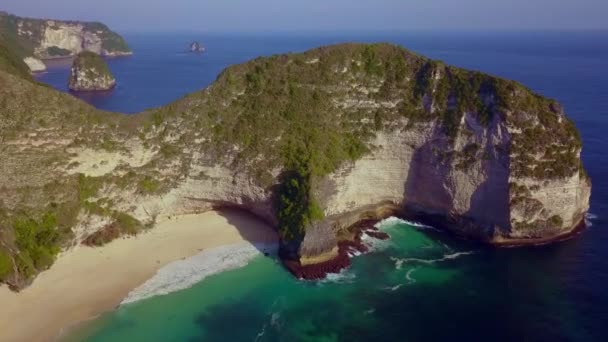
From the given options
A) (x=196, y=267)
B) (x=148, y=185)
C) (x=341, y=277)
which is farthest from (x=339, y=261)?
(x=148, y=185)

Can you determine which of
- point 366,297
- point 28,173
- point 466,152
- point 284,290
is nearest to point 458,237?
point 466,152

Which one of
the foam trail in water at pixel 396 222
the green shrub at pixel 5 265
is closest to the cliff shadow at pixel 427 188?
the foam trail in water at pixel 396 222

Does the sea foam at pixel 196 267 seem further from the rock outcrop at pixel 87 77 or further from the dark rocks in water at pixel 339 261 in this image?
the rock outcrop at pixel 87 77

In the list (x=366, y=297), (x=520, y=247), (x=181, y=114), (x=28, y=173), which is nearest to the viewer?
(x=366, y=297)

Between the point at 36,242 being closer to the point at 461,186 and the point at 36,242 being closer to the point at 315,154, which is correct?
the point at 315,154

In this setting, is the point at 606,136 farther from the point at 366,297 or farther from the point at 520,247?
the point at 366,297

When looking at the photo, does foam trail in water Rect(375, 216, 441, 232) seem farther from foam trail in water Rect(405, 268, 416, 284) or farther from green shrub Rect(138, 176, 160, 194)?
green shrub Rect(138, 176, 160, 194)
